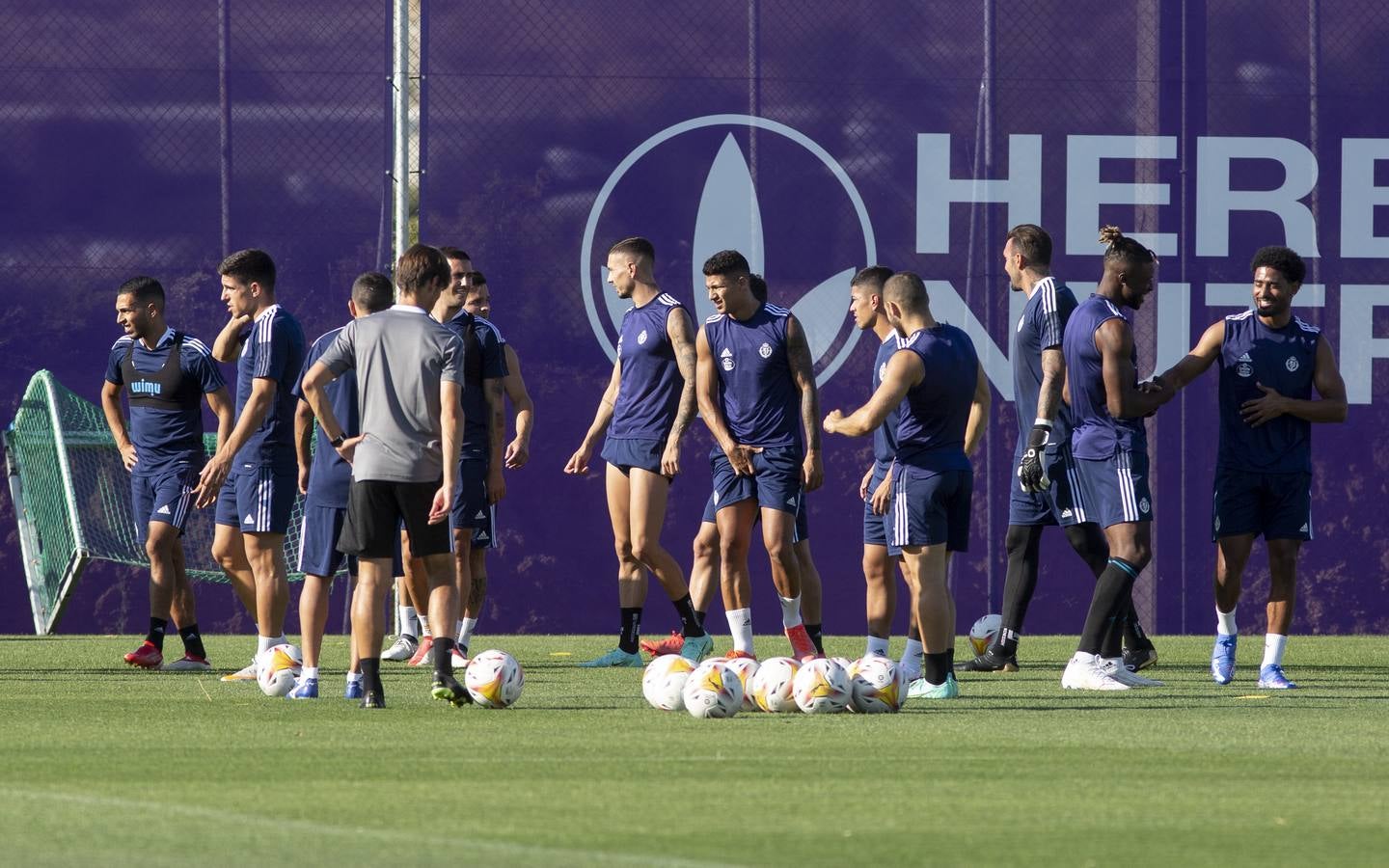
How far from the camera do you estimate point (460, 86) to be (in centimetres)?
1375

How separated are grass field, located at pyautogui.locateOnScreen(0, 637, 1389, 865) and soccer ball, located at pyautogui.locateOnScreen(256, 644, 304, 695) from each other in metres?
0.19

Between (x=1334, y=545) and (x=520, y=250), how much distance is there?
5.69m

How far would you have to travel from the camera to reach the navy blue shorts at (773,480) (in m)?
9.94

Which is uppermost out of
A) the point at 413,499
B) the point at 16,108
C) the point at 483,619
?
the point at 16,108

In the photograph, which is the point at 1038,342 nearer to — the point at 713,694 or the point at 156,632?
the point at 713,694

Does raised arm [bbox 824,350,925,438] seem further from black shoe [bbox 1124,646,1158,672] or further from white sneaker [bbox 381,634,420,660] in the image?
white sneaker [bbox 381,634,420,660]

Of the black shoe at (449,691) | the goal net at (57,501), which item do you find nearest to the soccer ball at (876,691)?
the black shoe at (449,691)

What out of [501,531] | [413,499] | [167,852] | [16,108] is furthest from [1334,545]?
[167,852]

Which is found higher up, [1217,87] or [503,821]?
[1217,87]

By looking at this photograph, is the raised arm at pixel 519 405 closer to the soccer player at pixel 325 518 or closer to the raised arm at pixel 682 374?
the raised arm at pixel 682 374

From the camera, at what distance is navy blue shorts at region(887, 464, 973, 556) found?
8.49 m

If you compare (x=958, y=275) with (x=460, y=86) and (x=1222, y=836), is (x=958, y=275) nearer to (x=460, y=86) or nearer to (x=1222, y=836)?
(x=460, y=86)

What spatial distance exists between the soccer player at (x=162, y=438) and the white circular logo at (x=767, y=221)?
364 cm

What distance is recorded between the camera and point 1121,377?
912cm
